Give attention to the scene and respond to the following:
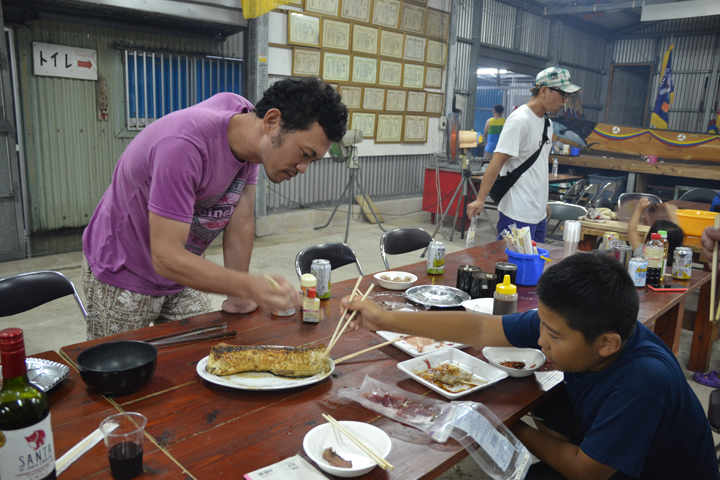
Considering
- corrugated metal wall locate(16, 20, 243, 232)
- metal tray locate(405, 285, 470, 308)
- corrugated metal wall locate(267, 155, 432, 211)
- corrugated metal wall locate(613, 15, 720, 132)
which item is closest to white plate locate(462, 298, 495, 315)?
metal tray locate(405, 285, 470, 308)

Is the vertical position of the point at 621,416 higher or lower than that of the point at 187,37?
lower

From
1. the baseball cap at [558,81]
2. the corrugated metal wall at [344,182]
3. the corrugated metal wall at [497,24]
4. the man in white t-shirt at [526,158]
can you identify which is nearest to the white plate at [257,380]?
the man in white t-shirt at [526,158]

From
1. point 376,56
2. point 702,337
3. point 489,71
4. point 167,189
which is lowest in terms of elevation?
point 702,337

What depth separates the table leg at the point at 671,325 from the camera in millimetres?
2992

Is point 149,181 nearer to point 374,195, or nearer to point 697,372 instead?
point 697,372

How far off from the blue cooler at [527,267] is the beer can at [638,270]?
1.73 feet

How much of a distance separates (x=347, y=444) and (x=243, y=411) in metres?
0.32

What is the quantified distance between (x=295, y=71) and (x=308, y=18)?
73cm

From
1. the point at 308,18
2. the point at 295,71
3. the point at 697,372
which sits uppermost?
the point at 308,18

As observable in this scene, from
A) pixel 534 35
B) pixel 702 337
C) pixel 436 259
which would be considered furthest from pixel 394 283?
pixel 534 35

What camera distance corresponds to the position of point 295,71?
6.96 metres

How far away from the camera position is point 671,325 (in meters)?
3.03

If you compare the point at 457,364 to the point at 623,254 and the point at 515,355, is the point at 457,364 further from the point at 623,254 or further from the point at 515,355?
the point at 623,254

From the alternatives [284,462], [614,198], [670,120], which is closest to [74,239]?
[284,462]
